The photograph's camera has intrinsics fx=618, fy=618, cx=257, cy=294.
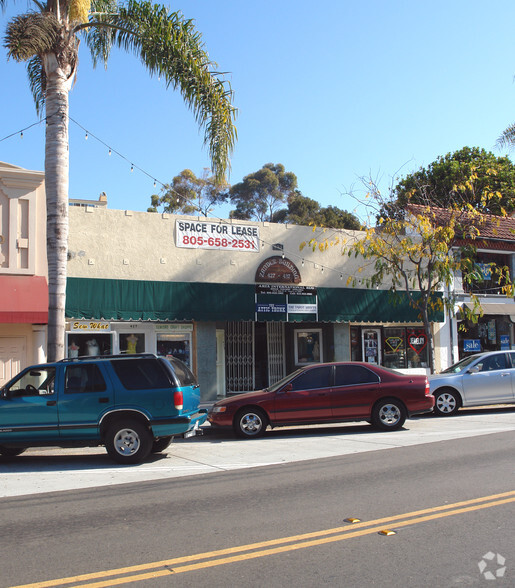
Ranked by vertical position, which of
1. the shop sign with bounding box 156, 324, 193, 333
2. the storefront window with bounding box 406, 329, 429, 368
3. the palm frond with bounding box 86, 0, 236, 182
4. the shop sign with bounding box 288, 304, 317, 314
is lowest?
the storefront window with bounding box 406, 329, 429, 368

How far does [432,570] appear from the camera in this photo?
15.3 feet

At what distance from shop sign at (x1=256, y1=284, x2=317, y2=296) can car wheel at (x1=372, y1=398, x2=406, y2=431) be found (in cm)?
757

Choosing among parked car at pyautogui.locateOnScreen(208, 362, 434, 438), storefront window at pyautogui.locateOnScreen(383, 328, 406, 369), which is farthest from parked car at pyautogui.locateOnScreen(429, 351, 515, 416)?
storefront window at pyautogui.locateOnScreen(383, 328, 406, 369)

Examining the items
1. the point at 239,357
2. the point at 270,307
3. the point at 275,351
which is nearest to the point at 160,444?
the point at 270,307

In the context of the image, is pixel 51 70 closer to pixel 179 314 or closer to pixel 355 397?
pixel 179 314

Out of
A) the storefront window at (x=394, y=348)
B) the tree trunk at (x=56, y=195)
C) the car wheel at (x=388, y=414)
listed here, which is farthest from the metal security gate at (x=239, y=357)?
the car wheel at (x=388, y=414)

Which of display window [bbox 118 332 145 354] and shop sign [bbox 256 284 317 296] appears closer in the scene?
display window [bbox 118 332 145 354]

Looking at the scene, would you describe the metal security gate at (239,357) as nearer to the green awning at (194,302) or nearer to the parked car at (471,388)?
the green awning at (194,302)

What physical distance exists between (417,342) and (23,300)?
14.2 m

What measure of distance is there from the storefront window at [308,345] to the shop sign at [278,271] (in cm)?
232

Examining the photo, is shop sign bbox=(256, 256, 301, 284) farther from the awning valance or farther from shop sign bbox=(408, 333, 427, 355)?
the awning valance

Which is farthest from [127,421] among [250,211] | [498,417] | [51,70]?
[250,211]

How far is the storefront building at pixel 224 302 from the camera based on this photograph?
17.8 meters

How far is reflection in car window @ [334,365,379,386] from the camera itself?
43.2 feet
